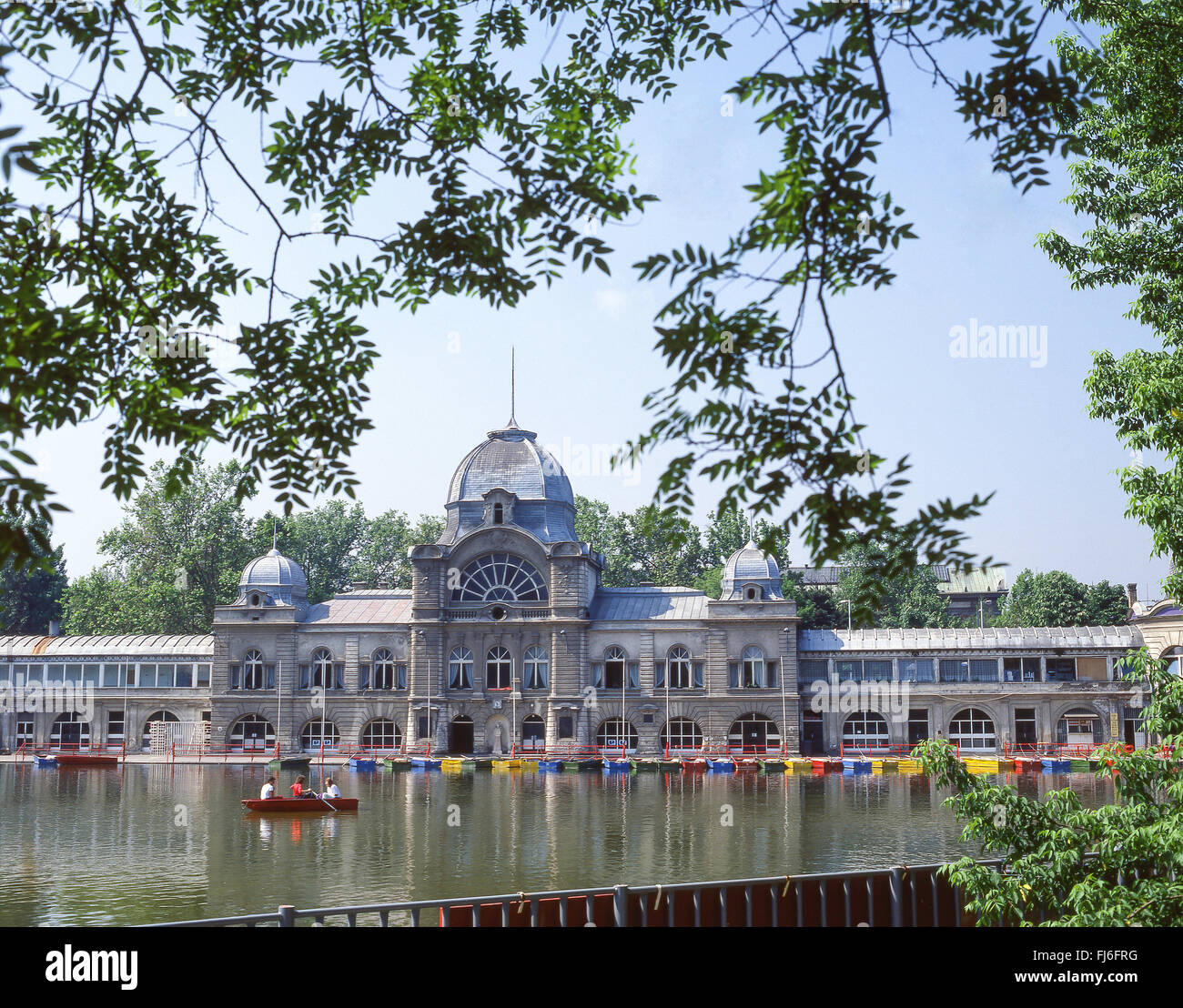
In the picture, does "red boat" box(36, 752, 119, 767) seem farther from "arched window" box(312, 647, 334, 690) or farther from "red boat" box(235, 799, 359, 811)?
"red boat" box(235, 799, 359, 811)

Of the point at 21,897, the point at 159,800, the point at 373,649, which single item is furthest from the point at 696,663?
the point at 21,897

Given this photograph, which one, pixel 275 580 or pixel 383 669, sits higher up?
pixel 275 580

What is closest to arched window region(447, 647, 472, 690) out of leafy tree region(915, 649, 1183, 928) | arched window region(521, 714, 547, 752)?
arched window region(521, 714, 547, 752)

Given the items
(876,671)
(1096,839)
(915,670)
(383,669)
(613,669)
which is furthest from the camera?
(383,669)

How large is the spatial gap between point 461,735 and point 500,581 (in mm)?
9036

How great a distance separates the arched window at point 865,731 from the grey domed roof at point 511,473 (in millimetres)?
Result: 21310

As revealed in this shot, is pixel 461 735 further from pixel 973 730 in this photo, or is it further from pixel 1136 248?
pixel 1136 248

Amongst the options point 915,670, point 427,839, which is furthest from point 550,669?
point 427,839

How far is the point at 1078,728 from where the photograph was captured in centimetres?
6178

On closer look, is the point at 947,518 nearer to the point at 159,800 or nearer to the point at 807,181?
the point at 807,181

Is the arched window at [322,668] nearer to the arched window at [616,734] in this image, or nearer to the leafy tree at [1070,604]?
the arched window at [616,734]

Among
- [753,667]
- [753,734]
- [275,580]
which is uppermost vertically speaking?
[275,580]

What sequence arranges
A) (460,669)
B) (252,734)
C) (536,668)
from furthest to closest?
1. (252,734)
2. (460,669)
3. (536,668)

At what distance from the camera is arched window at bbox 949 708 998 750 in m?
62.8
